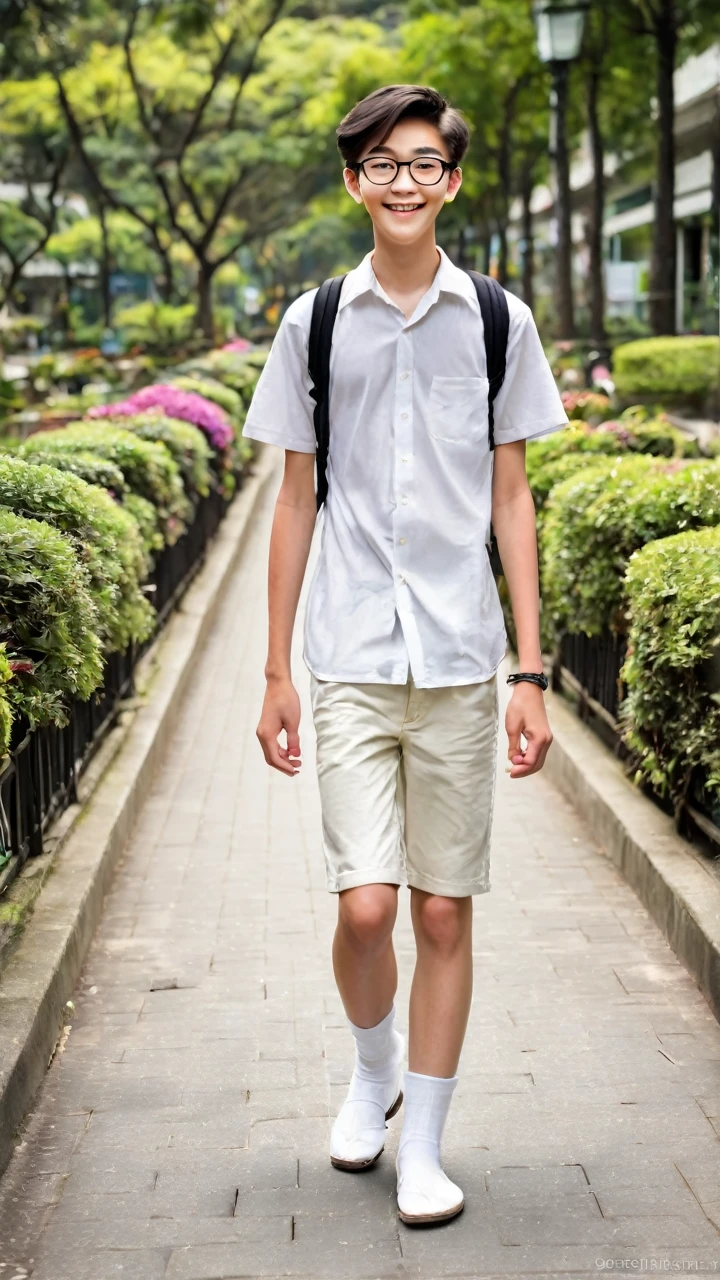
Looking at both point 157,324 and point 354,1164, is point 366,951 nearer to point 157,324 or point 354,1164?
point 354,1164

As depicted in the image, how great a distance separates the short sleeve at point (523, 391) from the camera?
11.5 feet

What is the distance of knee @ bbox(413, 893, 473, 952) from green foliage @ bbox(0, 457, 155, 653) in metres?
2.69

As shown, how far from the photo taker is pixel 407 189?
11.2 feet

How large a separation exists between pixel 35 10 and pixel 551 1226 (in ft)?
97.9

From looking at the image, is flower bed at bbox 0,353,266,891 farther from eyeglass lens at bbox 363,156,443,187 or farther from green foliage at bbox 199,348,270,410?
green foliage at bbox 199,348,270,410

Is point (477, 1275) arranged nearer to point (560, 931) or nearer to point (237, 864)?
point (560, 931)

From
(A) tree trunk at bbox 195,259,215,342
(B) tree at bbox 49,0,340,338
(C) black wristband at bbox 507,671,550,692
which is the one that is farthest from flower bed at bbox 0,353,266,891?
(A) tree trunk at bbox 195,259,215,342

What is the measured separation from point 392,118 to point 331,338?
46 centimetres

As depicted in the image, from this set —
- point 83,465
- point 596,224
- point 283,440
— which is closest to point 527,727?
point 283,440

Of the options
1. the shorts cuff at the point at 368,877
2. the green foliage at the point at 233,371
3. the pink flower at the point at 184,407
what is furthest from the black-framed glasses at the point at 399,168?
the green foliage at the point at 233,371

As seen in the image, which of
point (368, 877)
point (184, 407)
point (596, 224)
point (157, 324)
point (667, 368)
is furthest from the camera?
point (157, 324)

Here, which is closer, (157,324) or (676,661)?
(676,661)

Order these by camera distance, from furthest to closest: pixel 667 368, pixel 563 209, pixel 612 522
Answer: pixel 563 209
pixel 667 368
pixel 612 522

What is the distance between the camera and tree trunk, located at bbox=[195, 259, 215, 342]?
39094 millimetres
